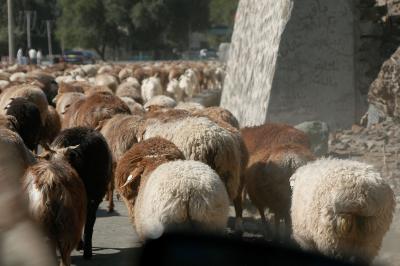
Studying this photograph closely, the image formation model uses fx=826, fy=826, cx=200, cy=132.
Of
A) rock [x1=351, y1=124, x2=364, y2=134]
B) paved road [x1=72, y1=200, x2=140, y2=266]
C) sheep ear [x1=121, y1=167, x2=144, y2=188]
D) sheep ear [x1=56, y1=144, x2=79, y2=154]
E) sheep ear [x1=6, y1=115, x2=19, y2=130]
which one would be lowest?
paved road [x1=72, y1=200, x2=140, y2=266]

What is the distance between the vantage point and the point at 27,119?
11250 mm

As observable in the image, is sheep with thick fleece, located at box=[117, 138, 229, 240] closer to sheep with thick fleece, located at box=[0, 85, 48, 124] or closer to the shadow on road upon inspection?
the shadow on road

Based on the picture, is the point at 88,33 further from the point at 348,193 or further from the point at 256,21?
the point at 348,193

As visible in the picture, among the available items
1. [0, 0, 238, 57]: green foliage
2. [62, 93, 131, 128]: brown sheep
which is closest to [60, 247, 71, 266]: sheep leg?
[62, 93, 131, 128]: brown sheep

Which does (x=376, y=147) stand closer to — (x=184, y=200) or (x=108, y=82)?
(x=184, y=200)

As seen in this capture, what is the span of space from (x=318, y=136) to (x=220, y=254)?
8.25m

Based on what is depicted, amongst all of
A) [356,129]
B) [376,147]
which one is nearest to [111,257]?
[376,147]

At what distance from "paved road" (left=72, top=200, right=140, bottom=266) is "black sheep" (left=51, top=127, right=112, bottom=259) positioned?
8.1 inches

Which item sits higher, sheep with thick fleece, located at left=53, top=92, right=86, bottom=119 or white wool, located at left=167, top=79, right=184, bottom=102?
sheep with thick fleece, located at left=53, top=92, right=86, bottom=119

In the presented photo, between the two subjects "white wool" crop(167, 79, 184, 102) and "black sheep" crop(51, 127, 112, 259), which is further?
"white wool" crop(167, 79, 184, 102)

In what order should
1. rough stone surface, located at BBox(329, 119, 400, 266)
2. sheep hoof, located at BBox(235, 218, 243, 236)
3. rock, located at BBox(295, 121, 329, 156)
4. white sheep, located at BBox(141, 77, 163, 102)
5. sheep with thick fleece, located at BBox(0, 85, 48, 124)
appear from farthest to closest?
white sheep, located at BBox(141, 77, 163, 102) < sheep with thick fleece, located at BBox(0, 85, 48, 124) < rock, located at BBox(295, 121, 329, 156) < rough stone surface, located at BBox(329, 119, 400, 266) < sheep hoof, located at BBox(235, 218, 243, 236)

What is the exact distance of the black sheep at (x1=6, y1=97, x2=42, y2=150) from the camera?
11.2 meters

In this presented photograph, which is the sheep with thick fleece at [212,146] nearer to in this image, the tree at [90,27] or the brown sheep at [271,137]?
the brown sheep at [271,137]

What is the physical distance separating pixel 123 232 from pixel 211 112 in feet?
8.16
